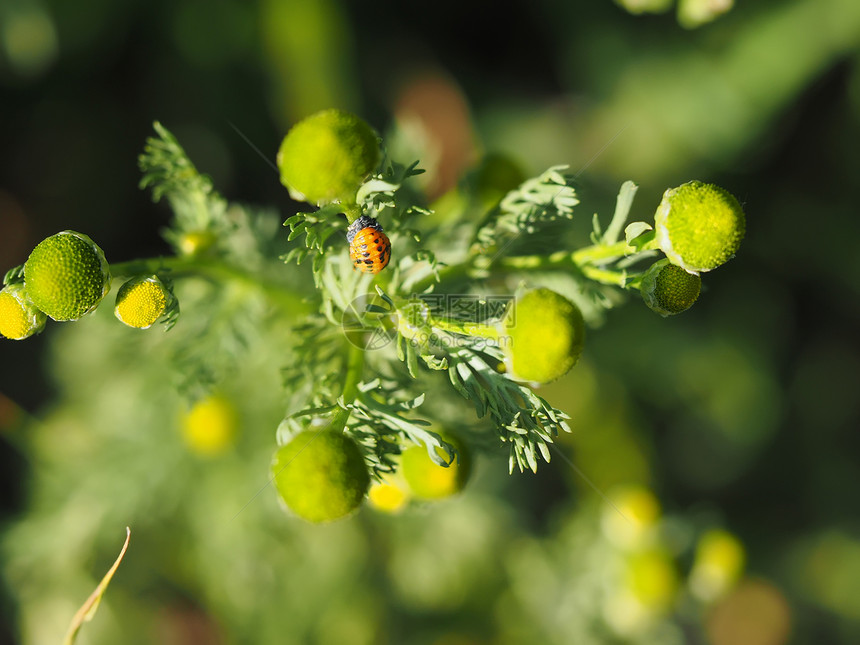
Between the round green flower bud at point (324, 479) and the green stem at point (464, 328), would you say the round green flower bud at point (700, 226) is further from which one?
the round green flower bud at point (324, 479)

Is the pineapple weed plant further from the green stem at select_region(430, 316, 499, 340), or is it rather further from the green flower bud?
the green flower bud

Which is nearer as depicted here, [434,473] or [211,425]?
[434,473]

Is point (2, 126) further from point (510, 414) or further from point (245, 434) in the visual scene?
point (510, 414)

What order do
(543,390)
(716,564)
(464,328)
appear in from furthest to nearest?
1. (543,390)
2. (716,564)
3. (464,328)

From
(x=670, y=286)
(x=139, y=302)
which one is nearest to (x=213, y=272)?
(x=139, y=302)

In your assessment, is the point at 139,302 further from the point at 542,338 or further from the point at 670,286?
the point at 670,286

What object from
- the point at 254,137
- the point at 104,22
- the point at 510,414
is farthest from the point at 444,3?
the point at 510,414

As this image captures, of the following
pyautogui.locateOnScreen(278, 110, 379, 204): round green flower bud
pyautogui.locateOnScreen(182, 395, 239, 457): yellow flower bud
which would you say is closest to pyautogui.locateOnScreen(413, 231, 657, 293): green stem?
pyautogui.locateOnScreen(278, 110, 379, 204): round green flower bud
